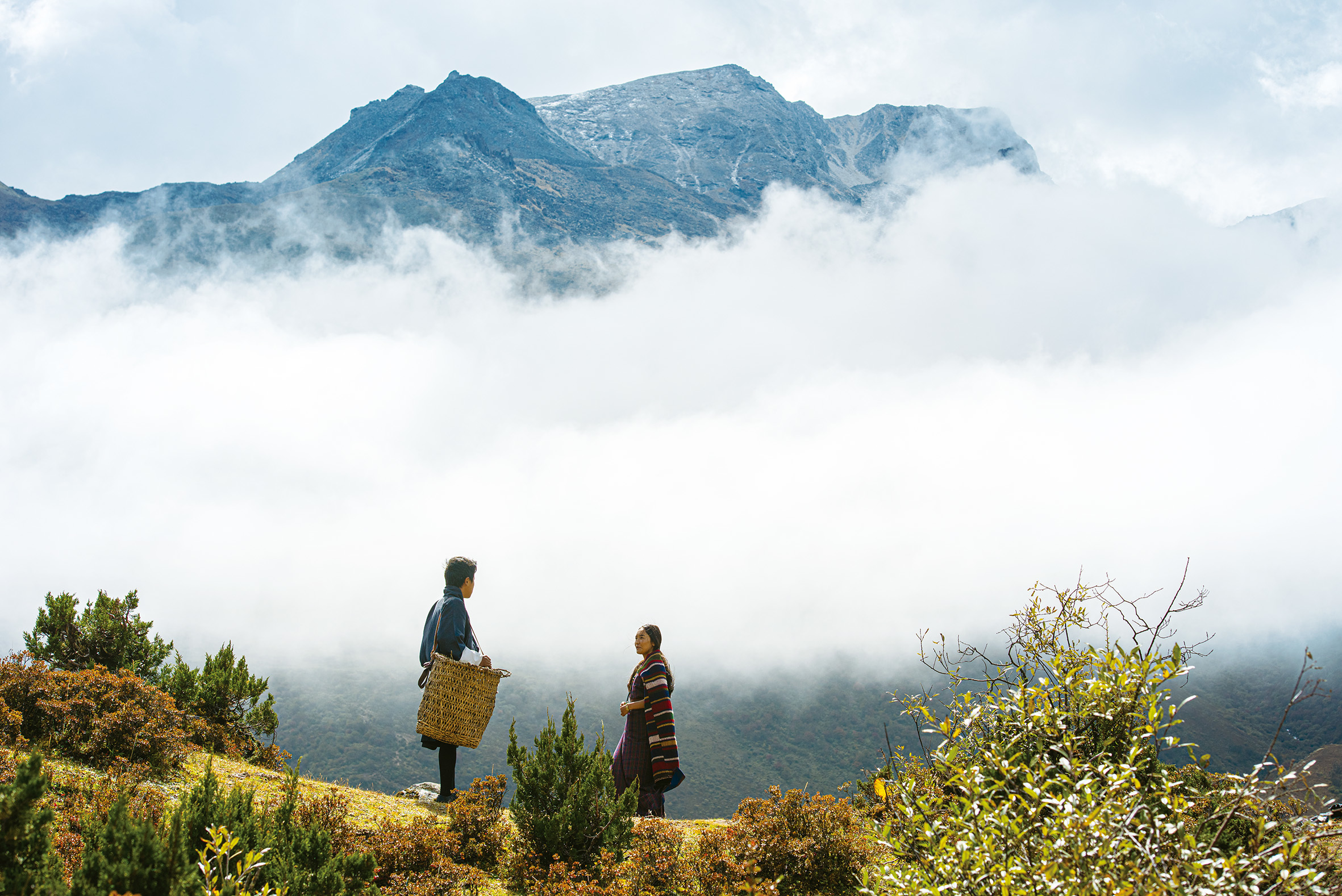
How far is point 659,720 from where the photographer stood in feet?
26.4

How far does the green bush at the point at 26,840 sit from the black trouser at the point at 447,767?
14.7ft

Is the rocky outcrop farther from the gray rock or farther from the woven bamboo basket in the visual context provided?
the woven bamboo basket

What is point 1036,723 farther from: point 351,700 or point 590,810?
point 351,700

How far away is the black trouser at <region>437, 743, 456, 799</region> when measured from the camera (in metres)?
7.89

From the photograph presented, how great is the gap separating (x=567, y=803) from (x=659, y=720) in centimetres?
179

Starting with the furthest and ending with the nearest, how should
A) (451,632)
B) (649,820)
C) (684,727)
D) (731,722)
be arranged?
(731,722), (684,727), (451,632), (649,820)

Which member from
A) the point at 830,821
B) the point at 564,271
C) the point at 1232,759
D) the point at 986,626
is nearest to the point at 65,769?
the point at 830,821

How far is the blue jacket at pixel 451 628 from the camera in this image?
26.3 feet

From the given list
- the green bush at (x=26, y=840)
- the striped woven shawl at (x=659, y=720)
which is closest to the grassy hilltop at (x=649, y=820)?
the green bush at (x=26, y=840)

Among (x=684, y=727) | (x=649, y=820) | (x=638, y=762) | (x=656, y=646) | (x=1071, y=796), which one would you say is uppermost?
(x=656, y=646)

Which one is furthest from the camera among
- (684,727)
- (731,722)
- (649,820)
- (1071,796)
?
(731,722)

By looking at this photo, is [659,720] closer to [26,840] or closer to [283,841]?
[283,841]

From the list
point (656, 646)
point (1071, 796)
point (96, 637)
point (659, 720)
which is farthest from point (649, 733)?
point (96, 637)

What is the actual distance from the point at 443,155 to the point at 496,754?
154 m
